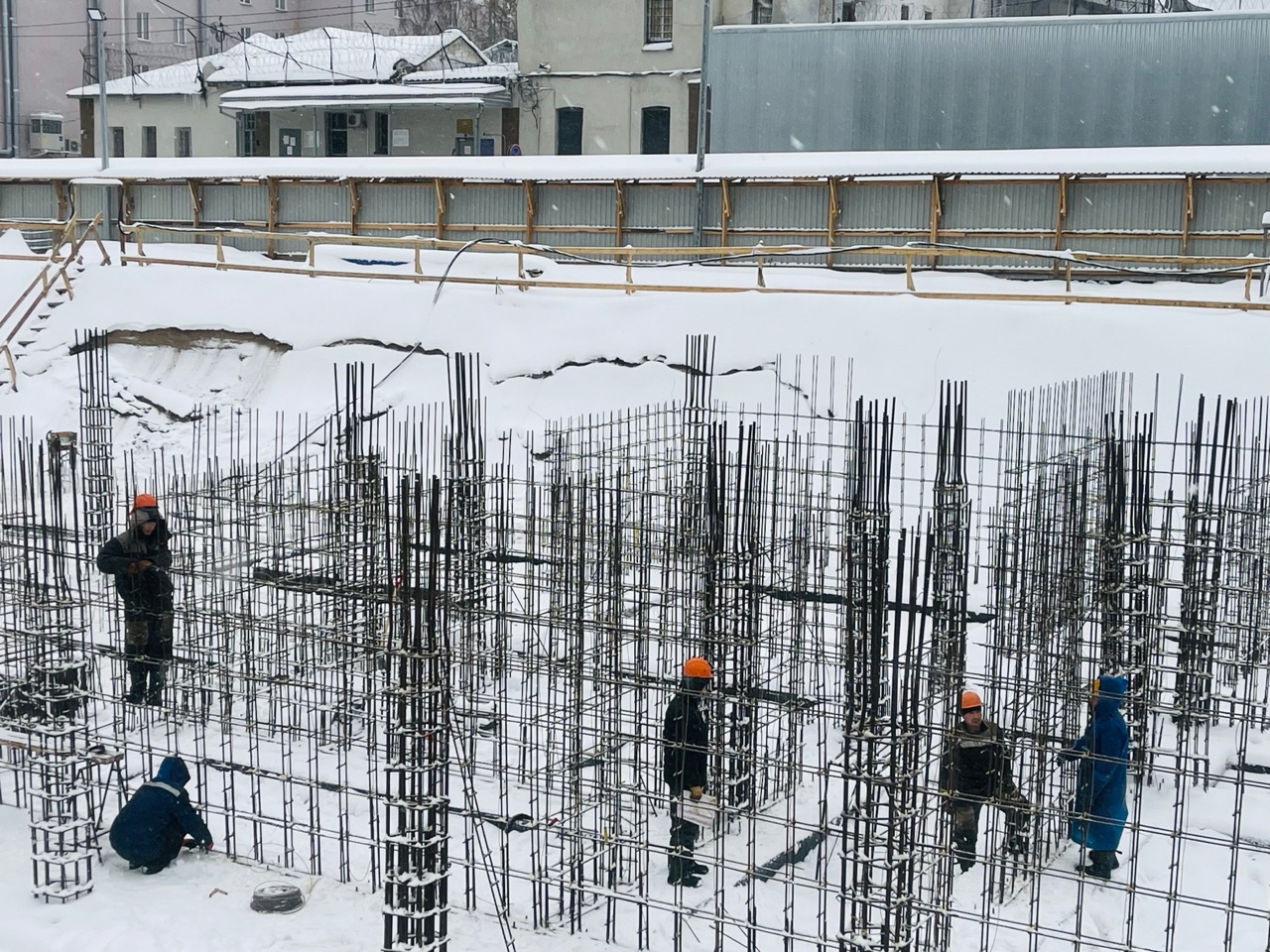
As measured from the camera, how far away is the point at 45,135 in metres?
44.8

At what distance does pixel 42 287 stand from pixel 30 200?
867cm

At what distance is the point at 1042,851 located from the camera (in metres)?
8.72

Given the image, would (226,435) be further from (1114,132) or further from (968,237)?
(1114,132)

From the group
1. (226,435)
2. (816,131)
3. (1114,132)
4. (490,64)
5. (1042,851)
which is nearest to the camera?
(1042,851)

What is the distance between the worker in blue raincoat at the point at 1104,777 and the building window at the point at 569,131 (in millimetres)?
29584

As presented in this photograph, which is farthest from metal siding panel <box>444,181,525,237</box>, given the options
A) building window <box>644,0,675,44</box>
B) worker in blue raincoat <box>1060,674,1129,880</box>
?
worker in blue raincoat <box>1060,674,1129,880</box>

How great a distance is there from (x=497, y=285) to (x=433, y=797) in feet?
48.8

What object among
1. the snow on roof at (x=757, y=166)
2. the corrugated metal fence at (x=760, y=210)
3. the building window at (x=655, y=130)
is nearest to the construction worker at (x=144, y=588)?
the snow on roof at (x=757, y=166)

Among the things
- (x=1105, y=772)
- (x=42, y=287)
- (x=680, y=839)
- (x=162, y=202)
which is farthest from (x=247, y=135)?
(x=1105, y=772)

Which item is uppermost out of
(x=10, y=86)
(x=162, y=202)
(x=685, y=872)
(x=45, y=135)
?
(x=10, y=86)

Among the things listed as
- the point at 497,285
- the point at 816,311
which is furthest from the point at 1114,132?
the point at 497,285

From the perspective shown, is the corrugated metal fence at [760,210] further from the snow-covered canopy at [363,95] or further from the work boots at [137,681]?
the work boots at [137,681]

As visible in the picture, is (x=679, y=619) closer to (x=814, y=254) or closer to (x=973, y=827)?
(x=973, y=827)

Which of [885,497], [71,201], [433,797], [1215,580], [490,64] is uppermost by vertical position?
[490,64]
